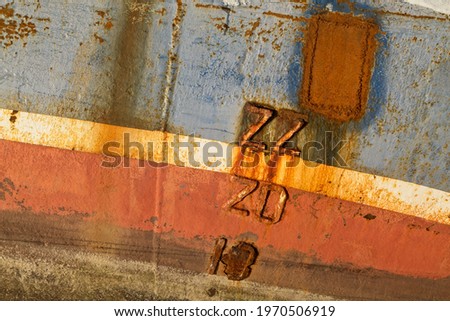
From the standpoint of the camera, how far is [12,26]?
2234 millimetres

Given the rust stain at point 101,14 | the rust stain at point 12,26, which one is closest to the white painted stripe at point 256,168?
the rust stain at point 12,26

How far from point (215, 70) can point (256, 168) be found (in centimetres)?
58

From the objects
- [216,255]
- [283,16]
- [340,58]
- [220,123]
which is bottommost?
[216,255]

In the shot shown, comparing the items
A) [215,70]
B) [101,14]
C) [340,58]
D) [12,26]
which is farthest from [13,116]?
[340,58]

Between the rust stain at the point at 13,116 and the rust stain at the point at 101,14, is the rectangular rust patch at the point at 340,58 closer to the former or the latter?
the rust stain at the point at 101,14

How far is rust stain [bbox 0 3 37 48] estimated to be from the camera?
223cm

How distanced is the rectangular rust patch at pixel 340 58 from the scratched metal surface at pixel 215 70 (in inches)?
2.1

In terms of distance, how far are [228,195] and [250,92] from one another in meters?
0.59

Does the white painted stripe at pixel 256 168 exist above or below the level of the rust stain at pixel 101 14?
below

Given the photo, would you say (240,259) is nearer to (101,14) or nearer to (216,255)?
(216,255)

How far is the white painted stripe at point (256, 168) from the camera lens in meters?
2.27

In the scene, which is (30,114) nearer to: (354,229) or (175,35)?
(175,35)

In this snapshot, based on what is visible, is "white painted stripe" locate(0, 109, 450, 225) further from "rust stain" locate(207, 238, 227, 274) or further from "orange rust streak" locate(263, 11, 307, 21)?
"orange rust streak" locate(263, 11, 307, 21)

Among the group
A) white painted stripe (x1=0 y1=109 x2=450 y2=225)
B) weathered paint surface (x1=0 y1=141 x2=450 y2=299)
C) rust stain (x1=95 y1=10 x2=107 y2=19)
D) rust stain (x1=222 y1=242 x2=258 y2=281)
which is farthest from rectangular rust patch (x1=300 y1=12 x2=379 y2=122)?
rust stain (x1=95 y1=10 x2=107 y2=19)
